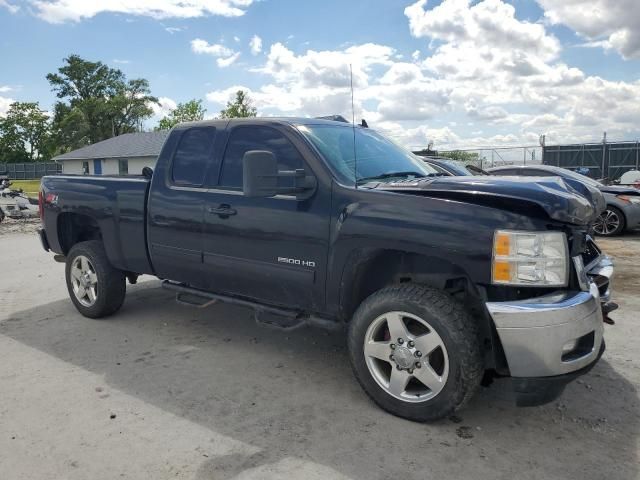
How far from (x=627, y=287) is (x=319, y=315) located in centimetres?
471

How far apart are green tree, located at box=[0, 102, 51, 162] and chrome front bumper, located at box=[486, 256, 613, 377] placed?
8494 cm

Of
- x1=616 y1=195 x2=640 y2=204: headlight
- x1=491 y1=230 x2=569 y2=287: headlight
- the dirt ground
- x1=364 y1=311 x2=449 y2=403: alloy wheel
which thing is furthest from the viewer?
x1=616 y1=195 x2=640 y2=204: headlight

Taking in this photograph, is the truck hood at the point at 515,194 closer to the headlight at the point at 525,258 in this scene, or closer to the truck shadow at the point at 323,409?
the headlight at the point at 525,258

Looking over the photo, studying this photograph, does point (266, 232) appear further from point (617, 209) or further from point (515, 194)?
point (617, 209)

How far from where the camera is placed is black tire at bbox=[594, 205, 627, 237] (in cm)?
1101

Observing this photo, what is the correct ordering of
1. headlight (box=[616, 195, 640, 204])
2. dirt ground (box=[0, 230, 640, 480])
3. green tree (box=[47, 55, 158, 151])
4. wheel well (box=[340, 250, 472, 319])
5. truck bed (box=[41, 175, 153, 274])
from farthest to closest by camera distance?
green tree (box=[47, 55, 158, 151]) → headlight (box=[616, 195, 640, 204]) → truck bed (box=[41, 175, 153, 274]) → wheel well (box=[340, 250, 472, 319]) → dirt ground (box=[0, 230, 640, 480])

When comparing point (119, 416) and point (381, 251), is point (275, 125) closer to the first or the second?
point (381, 251)

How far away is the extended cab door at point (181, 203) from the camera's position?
4.55 meters

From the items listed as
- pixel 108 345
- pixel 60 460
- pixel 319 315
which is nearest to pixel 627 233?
pixel 319 315

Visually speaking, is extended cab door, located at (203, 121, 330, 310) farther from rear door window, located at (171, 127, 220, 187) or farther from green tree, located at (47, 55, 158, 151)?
green tree, located at (47, 55, 158, 151)

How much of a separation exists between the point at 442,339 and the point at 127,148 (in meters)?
47.0

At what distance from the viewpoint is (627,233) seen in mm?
11602

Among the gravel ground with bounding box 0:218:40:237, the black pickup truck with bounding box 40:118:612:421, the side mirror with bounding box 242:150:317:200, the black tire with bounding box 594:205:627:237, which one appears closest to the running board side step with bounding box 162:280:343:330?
the black pickup truck with bounding box 40:118:612:421

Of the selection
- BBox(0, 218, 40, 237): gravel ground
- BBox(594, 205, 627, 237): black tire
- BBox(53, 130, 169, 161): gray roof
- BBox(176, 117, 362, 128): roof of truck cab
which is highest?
BBox(53, 130, 169, 161): gray roof
